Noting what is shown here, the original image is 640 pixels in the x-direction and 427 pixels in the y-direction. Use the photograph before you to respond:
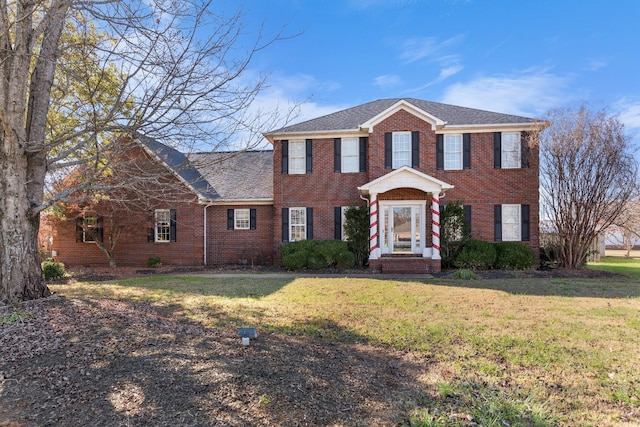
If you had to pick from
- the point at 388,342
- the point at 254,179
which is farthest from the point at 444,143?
the point at 388,342

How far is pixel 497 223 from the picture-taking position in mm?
15719

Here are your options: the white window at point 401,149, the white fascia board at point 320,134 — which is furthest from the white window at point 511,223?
the white fascia board at point 320,134

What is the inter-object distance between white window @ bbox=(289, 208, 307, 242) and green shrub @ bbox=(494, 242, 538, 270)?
26.3ft

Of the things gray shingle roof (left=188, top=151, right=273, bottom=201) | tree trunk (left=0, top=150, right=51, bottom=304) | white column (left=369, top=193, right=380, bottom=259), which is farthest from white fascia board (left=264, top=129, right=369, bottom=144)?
tree trunk (left=0, top=150, right=51, bottom=304)

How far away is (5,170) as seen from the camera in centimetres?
596

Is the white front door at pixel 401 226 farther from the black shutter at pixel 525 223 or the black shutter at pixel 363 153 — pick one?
the black shutter at pixel 525 223

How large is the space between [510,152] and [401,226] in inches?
214

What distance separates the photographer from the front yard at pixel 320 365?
10.2 feet

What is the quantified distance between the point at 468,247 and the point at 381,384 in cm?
1227

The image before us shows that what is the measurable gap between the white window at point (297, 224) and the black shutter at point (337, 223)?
1308mm

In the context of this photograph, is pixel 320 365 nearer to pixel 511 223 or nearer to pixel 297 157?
pixel 297 157

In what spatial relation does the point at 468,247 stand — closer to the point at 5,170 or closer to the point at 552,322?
the point at 552,322

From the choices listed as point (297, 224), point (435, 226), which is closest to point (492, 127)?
point (435, 226)

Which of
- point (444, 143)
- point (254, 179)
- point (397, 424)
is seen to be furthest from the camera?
point (254, 179)
